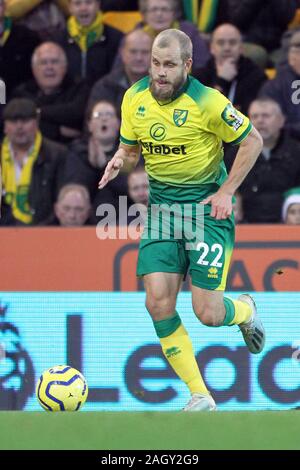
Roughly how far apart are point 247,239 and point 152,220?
1492 millimetres

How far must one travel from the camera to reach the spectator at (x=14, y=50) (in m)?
12.2

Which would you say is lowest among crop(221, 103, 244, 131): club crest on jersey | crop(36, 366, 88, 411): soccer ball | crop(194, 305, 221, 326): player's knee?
crop(36, 366, 88, 411): soccer ball

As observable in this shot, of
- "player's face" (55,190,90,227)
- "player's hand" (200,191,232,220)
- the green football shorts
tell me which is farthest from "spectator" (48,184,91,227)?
"player's hand" (200,191,232,220)

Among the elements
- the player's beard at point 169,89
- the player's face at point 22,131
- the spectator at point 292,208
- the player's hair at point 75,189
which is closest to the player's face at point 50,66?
the player's face at point 22,131

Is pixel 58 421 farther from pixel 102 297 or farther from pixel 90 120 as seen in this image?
pixel 90 120

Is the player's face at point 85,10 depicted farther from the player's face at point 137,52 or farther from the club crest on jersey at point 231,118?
the club crest on jersey at point 231,118

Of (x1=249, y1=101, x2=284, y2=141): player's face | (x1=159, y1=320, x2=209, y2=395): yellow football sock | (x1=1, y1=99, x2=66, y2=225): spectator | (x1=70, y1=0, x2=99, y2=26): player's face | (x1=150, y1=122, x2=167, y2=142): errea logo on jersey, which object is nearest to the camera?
(x1=150, y1=122, x2=167, y2=142): errea logo on jersey

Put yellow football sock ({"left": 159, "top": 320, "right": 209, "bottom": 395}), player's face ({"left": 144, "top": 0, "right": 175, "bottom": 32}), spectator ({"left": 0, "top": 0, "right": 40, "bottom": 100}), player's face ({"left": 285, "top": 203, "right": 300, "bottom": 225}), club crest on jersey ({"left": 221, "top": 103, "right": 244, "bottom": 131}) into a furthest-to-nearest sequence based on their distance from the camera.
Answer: spectator ({"left": 0, "top": 0, "right": 40, "bottom": 100})
player's face ({"left": 144, "top": 0, "right": 175, "bottom": 32})
player's face ({"left": 285, "top": 203, "right": 300, "bottom": 225})
yellow football sock ({"left": 159, "top": 320, "right": 209, "bottom": 395})
club crest on jersey ({"left": 221, "top": 103, "right": 244, "bottom": 131})

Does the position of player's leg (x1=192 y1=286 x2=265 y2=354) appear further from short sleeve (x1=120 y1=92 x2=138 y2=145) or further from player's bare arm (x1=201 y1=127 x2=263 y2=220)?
short sleeve (x1=120 y1=92 x2=138 y2=145)

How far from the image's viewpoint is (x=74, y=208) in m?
10.7

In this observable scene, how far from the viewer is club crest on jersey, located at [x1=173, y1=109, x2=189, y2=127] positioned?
7.87 m

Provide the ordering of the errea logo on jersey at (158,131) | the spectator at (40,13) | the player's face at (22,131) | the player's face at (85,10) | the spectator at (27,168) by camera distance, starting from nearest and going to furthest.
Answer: the errea logo on jersey at (158,131)
the spectator at (27,168)
the player's face at (22,131)
the player's face at (85,10)
the spectator at (40,13)

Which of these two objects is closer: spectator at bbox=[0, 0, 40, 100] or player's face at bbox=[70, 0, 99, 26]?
player's face at bbox=[70, 0, 99, 26]

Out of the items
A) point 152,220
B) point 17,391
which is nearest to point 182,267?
point 152,220
